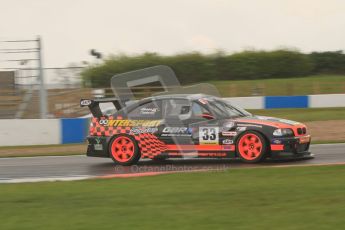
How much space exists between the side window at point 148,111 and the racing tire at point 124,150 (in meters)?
0.44

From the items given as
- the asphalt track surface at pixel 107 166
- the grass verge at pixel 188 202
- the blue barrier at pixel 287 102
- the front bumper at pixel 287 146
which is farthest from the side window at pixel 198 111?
the blue barrier at pixel 287 102

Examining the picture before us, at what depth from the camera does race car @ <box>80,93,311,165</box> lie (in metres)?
10.5

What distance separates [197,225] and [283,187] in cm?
209

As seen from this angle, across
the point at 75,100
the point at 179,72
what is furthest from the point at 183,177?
the point at 179,72

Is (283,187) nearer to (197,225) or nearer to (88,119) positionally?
(197,225)

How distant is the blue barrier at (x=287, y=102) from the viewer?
27984 millimetres

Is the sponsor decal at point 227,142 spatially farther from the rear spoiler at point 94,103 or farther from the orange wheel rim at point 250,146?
the rear spoiler at point 94,103

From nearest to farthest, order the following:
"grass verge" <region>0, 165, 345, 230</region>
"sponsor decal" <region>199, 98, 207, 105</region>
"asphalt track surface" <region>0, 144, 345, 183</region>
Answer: "grass verge" <region>0, 165, 345, 230</region>, "asphalt track surface" <region>0, 144, 345, 183</region>, "sponsor decal" <region>199, 98, 207, 105</region>

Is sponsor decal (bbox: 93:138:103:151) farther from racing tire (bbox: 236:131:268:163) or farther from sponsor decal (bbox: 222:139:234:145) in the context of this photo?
racing tire (bbox: 236:131:268:163)

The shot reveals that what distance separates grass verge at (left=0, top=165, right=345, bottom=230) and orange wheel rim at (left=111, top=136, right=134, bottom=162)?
233cm

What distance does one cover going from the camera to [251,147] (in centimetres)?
1055

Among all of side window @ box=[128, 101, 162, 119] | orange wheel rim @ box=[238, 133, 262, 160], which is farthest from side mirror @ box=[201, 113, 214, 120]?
side window @ box=[128, 101, 162, 119]

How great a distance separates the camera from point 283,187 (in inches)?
291

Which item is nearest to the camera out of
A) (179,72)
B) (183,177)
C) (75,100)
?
(183,177)
